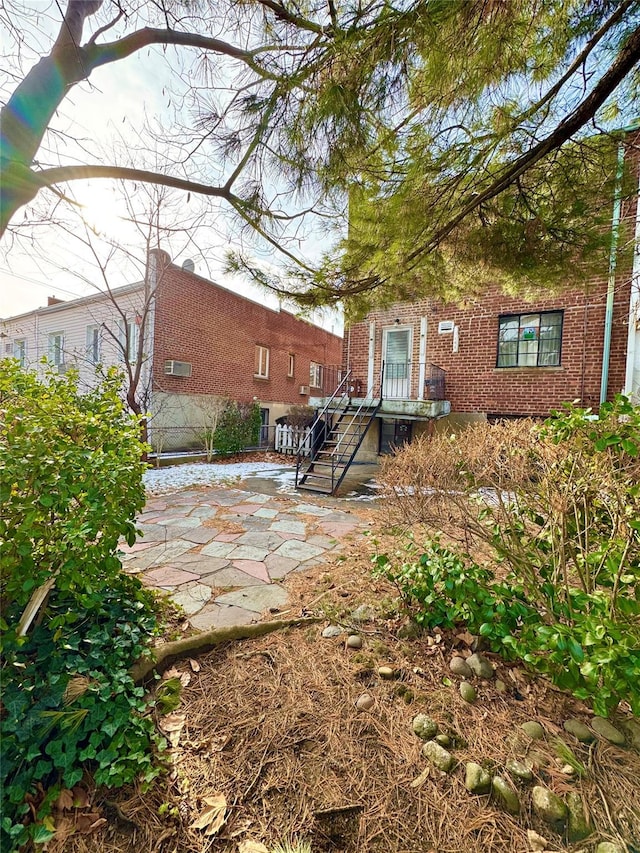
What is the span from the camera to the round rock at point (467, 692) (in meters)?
1.64

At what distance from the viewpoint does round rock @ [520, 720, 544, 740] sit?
4.80 ft

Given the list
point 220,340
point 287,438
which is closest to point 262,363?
point 220,340

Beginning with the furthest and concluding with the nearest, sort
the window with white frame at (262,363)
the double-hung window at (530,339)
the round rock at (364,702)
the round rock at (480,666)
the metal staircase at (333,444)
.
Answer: the window with white frame at (262,363)
the double-hung window at (530,339)
the metal staircase at (333,444)
the round rock at (480,666)
the round rock at (364,702)

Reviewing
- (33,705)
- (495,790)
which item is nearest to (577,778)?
(495,790)

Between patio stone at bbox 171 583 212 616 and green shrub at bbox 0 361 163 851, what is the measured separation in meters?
0.53

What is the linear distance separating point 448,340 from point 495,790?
8.20m

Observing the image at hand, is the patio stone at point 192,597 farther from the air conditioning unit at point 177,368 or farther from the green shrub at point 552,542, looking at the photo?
the air conditioning unit at point 177,368

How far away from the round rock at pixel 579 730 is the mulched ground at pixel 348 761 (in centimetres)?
3

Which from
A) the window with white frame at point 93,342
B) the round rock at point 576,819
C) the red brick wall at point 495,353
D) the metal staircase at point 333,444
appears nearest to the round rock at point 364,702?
the round rock at point 576,819

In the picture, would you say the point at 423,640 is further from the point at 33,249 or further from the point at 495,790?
the point at 33,249

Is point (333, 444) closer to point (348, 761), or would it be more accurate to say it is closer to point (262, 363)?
point (348, 761)

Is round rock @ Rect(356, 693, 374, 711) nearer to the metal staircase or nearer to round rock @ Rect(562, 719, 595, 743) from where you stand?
round rock @ Rect(562, 719, 595, 743)

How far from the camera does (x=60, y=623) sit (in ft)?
4.66

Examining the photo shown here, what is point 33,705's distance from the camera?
4.18 feet
